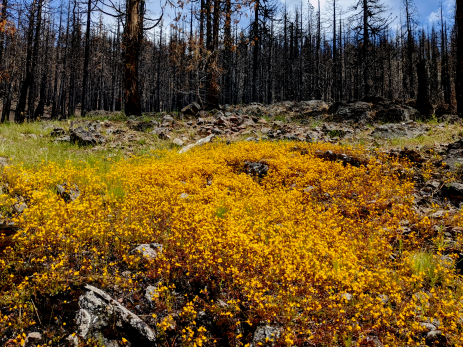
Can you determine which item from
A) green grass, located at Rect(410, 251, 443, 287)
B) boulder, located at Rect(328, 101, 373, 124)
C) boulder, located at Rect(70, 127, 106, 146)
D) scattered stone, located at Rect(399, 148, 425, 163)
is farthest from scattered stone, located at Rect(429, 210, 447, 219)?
boulder, located at Rect(70, 127, 106, 146)

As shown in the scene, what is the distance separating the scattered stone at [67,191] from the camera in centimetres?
503

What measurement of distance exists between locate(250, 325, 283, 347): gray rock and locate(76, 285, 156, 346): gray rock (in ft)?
3.30

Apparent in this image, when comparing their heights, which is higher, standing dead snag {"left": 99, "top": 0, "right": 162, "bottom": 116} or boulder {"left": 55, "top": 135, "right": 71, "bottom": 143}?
standing dead snag {"left": 99, "top": 0, "right": 162, "bottom": 116}

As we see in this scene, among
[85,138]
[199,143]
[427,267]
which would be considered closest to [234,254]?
[427,267]

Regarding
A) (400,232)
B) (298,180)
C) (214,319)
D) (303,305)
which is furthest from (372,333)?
(298,180)

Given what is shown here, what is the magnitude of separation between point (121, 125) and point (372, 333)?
37.9 ft

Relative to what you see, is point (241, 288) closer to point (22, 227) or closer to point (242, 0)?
point (22, 227)

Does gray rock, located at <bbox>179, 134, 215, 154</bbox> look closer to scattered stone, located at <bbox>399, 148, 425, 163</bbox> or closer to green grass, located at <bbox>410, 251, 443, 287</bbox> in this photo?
scattered stone, located at <bbox>399, 148, 425, 163</bbox>

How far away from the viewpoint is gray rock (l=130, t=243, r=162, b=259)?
11.9ft

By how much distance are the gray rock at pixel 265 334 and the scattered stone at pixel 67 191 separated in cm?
398

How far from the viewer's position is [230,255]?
12.3 feet

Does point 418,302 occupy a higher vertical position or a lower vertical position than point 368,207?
lower

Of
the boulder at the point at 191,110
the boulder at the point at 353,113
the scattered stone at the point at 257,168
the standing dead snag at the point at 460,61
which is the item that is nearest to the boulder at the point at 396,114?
the boulder at the point at 353,113

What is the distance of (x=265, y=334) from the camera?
281 cm
